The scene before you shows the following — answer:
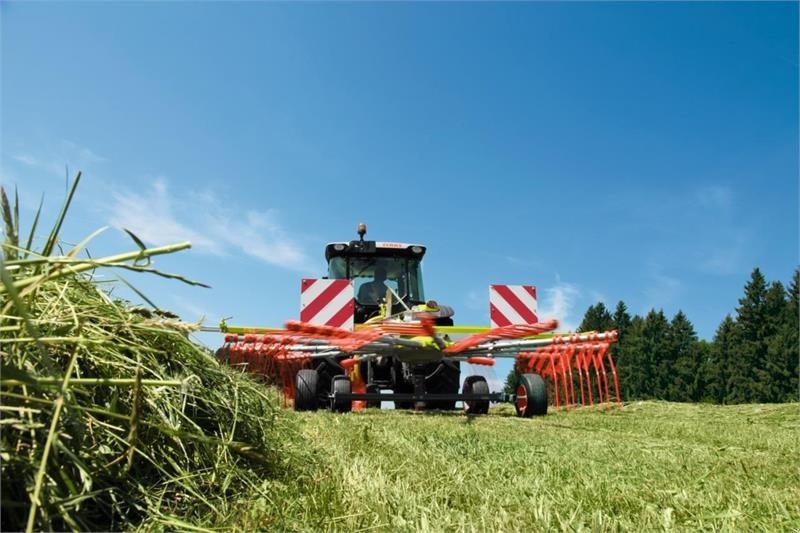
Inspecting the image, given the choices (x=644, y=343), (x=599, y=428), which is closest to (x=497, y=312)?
(x=599, y=428)

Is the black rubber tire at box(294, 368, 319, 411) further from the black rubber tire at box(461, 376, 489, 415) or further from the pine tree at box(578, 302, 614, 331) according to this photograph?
the pine tree at box(578, 302, 614, 331)

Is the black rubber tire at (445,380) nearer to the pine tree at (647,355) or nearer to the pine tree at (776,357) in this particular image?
the pine tree at (776,357)

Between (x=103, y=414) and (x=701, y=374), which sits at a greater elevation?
(x=701, y=374)

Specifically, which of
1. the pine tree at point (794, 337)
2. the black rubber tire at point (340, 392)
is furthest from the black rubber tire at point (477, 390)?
the pine tree at point (794, 337)

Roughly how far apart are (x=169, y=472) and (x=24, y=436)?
1.42 feet

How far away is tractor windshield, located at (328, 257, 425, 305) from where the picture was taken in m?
9.50

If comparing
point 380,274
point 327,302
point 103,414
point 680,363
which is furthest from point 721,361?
point 103,414

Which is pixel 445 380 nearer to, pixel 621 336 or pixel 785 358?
pixel 785 358

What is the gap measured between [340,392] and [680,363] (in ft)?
156

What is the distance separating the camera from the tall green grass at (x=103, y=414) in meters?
1.26

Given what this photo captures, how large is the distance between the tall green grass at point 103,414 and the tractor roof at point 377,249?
718 centimetres

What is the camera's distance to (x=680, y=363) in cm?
4772

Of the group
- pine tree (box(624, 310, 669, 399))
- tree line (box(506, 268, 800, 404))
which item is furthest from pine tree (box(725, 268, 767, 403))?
pine tree (box(624, 310, 669, 399))

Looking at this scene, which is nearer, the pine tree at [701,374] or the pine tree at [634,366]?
the pine tree at [701,374]
